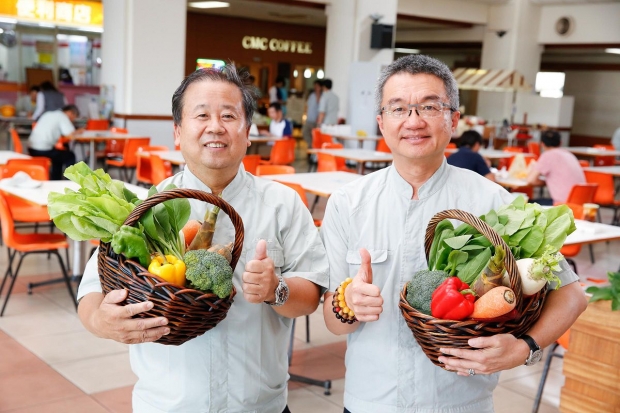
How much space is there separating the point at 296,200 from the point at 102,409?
7.59 ft

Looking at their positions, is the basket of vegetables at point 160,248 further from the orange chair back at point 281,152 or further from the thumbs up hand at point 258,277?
the orange chair back at point 281,152

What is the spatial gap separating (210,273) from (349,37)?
1317cm

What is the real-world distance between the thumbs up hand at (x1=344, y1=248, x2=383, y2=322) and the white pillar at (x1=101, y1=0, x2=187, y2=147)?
1058 centimetres

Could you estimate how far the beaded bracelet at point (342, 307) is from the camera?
66.2 inches

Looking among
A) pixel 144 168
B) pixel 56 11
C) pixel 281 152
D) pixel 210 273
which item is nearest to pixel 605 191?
pixel 281 152

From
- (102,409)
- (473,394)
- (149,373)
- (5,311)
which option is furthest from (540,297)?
A: (5,311)

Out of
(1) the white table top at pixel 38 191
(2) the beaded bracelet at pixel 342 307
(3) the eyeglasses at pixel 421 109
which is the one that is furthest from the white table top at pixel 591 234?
(2) the beaded bracelet at pixel 342 307

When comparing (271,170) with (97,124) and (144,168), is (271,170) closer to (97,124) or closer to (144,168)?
(144,168)

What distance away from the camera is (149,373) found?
1.73 m

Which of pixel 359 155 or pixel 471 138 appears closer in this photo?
pixel 471 138

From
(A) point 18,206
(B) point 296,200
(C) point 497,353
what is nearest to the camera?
(C) point 497,353

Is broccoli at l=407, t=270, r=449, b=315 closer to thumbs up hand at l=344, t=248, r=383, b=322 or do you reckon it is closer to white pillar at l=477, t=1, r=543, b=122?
thumbs up hand at l=344, t=248, r=383, b=322

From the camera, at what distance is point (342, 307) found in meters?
1.69

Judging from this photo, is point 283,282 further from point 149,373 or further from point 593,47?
point 593,47
